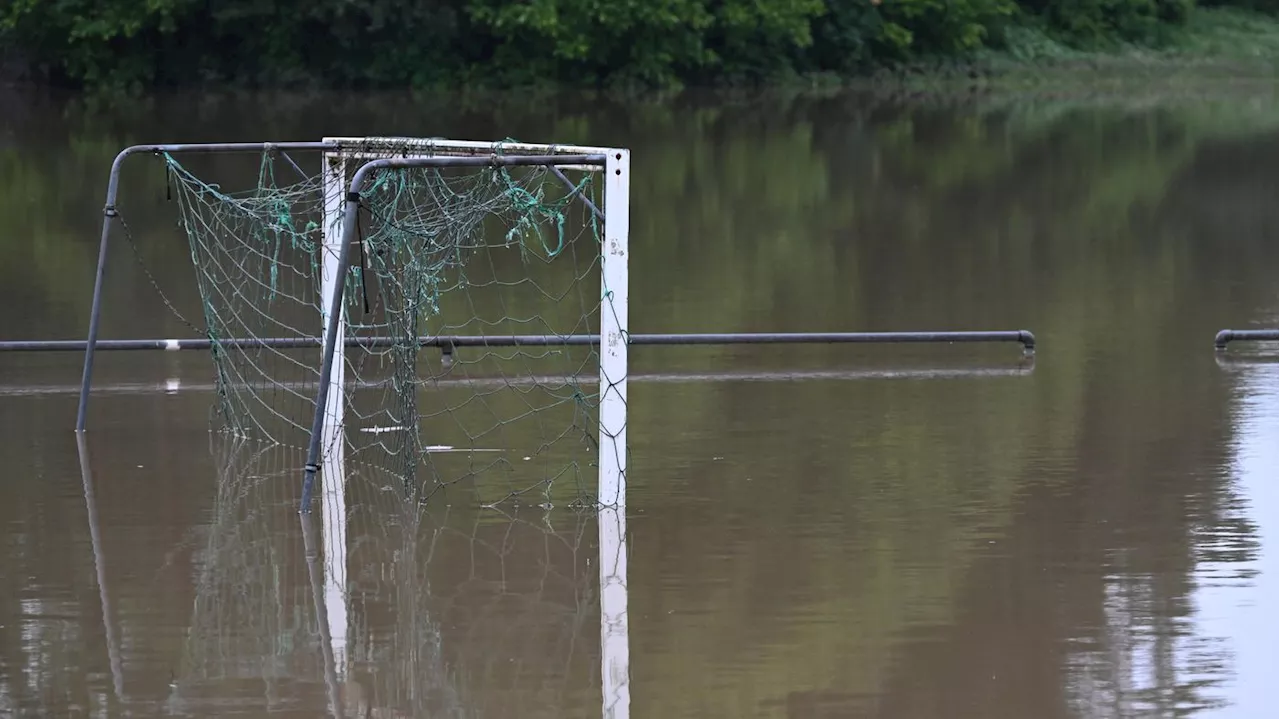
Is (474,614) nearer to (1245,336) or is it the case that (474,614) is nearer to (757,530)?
(757,530)

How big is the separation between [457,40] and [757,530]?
3521 cm

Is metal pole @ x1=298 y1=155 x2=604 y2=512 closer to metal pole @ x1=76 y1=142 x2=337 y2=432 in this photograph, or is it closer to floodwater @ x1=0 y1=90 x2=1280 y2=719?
floodwater @ x1=0 y1=90 x2=1280 y2=719

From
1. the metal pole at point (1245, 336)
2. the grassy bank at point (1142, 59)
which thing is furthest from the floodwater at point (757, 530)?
the grassy bank at point (1142, 59)

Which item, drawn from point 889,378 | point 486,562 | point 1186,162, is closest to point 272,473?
point 486,562

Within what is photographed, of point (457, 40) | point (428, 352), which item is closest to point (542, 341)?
point (428, 352)

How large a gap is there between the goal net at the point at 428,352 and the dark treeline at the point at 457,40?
27097mm

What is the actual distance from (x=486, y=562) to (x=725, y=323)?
615 cm

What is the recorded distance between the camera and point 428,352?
12461 millimetres

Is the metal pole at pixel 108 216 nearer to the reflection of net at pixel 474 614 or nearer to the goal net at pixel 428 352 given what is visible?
the goal net at pixel 428 352

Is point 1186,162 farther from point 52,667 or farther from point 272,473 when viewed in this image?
point 52,667

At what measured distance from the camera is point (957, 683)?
632 centimetres

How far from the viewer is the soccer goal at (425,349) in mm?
8383

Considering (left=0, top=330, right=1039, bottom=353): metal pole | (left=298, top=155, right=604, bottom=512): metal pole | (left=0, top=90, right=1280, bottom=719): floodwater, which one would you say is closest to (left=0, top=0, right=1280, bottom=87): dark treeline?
(left=0, top=90, right=1280, bottom=719): floodwater

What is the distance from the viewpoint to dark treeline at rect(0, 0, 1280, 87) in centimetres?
3944
